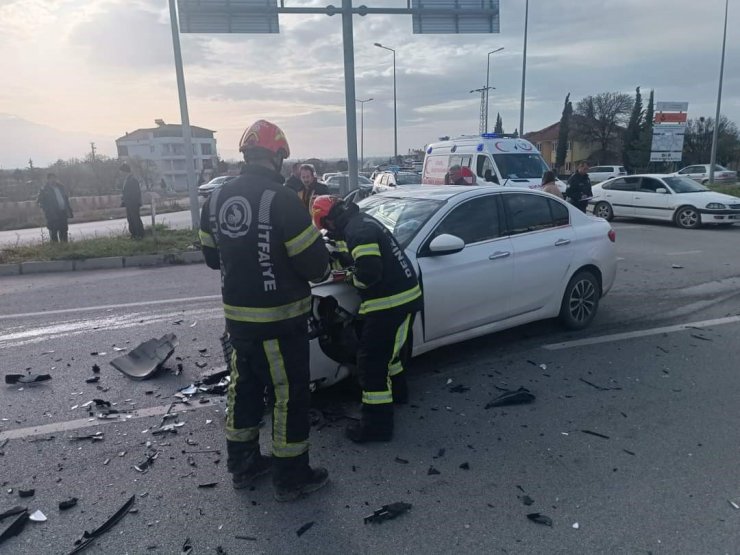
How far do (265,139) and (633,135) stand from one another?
60899 millimetres

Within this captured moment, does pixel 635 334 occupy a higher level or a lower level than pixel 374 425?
lower

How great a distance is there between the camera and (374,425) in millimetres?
3578

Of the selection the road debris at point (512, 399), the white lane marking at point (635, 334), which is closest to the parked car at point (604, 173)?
the white lane marking at point (635, 334)

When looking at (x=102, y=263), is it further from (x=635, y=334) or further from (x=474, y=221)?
(x=635, y=334)

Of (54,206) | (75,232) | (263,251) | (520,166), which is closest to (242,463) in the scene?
(263,251)

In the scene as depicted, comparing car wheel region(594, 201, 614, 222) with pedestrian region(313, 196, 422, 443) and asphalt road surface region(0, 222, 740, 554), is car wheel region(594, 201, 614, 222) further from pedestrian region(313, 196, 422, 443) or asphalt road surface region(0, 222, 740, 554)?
pedestrian region(313, 196, 422, 443)

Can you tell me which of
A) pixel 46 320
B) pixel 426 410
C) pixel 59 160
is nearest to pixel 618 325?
pixel 426 410

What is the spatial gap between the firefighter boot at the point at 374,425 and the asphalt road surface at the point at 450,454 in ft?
0.23

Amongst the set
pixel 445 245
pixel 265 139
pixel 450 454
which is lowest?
pixel 450 454

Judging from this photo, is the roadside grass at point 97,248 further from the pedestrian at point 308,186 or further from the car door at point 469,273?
the car door at point 469,273

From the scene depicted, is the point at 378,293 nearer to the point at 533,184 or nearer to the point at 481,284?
the point at 481,284

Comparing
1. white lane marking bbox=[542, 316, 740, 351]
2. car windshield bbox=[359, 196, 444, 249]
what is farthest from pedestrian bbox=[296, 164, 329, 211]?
white lane marking bbox=[542, 316, 740, 351]

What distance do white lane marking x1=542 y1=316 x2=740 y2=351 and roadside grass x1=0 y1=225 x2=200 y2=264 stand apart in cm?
845

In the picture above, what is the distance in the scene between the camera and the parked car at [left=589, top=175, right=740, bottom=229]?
14281mm
